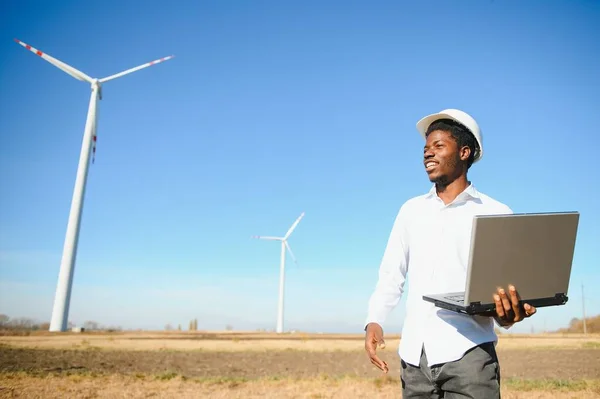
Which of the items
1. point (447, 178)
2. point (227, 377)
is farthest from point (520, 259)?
point (227, 377)

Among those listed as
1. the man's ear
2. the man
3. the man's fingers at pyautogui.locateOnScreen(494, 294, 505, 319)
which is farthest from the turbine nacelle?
the man's fingers at pyautogui.locateOnScreen(494, 294, 505, 319)

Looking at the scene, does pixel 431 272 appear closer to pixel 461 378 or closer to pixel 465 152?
pixel 461 378

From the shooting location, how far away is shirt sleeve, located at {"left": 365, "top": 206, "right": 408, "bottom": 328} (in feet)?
13.5

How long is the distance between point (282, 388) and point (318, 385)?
756 mm

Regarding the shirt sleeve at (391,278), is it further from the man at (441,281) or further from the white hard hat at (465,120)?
the white hard hat at (465,120)

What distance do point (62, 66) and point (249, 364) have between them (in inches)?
1306

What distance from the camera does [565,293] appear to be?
3.24 m

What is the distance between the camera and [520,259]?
10.0 ft

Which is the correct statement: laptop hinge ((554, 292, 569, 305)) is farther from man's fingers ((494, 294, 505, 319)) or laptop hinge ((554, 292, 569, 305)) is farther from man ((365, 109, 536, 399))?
man's fingers ((494, 294, 505, 319))

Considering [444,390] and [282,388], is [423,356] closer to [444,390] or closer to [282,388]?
[444,390]

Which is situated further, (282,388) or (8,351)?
(8,351)

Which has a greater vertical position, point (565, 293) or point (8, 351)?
point (565, 293)

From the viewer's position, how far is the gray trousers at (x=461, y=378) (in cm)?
329

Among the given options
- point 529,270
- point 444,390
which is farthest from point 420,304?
point 529,270
